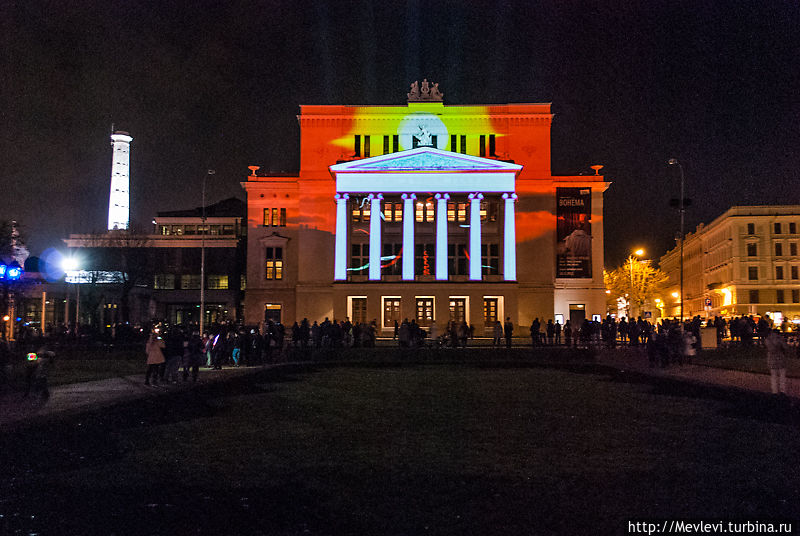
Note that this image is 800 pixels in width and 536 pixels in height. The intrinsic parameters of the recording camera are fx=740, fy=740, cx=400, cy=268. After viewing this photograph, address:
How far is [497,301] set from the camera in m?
62.3

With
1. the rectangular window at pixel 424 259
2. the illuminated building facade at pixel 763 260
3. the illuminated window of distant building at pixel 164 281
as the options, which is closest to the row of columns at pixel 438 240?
the rectangular window at pixel 424 259

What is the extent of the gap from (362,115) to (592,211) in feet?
74.6

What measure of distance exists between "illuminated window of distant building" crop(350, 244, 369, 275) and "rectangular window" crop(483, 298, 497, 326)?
35.2 feet

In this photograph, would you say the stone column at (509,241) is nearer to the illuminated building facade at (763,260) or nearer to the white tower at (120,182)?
the illuminated building facade at (763,260)

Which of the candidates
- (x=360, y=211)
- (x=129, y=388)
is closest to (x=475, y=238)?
(x=360, y=211)

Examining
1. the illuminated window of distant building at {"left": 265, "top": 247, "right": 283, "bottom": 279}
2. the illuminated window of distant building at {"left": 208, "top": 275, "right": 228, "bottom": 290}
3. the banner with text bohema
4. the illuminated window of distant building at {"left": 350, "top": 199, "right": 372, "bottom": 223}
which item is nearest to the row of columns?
the illuminated window of distant building at {"left": 350, "top": 199, "right": 372, "bottom": 223}

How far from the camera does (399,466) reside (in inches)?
362

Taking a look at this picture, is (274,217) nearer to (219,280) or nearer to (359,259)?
(359,259)

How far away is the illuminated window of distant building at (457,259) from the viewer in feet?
209

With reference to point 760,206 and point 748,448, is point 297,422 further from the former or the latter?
point 760,206

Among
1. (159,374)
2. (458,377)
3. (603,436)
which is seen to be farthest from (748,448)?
(159,374)

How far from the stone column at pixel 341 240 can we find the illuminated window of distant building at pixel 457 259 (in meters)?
9.00

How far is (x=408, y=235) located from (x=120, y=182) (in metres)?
68.0

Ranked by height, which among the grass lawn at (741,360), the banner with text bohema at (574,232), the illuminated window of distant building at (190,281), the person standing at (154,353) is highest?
the banner with text bohema at (574,232)
